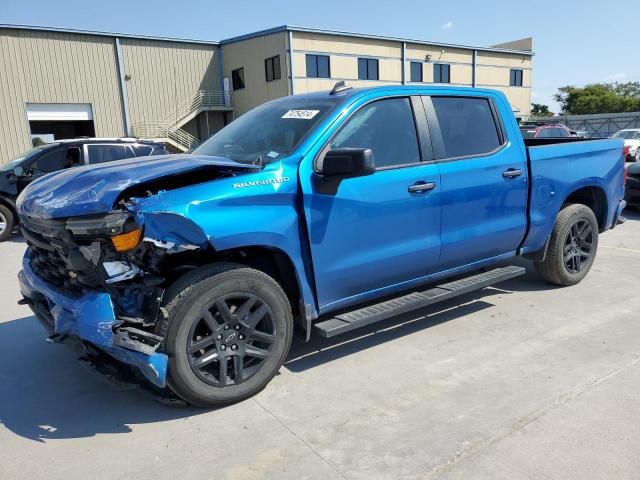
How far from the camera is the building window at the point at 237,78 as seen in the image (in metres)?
36.0

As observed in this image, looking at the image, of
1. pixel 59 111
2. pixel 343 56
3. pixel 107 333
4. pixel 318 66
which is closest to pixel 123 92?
pixel 59 111

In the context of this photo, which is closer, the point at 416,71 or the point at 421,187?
the point at 421,187

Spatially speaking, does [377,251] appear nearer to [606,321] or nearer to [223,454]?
[223,454]

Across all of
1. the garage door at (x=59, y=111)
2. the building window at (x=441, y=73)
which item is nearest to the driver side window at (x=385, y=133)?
the garage door at (x=59, y=111)

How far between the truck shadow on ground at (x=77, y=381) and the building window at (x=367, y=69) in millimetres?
35176

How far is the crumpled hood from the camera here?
2.90 metres

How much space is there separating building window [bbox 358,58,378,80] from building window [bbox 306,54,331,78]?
3.25 metres

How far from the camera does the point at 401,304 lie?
3.95m

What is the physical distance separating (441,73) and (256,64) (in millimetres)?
16851

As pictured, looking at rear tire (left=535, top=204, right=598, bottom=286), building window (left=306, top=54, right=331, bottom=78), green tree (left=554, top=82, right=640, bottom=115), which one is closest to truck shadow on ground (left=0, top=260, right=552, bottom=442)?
rear tire (left=535, top=204, right=598, bottom=286)

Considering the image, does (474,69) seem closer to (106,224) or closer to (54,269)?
(54,269)

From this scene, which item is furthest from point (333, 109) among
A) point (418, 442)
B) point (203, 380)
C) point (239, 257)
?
point (418, 442)

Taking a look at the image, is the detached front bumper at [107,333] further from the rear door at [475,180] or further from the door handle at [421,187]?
the rear door at [475,180]

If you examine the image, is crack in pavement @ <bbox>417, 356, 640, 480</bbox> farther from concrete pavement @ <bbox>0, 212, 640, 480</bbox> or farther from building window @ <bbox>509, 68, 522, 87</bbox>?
building window @ <bbox>509, 68, 522, 87</bbox>
